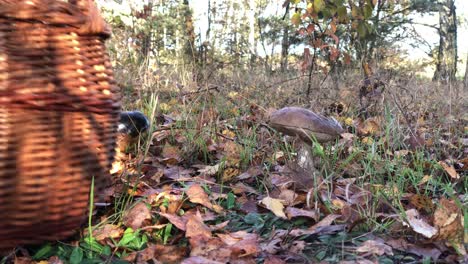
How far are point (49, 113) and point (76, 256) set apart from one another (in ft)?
1.44

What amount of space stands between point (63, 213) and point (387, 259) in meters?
0.92

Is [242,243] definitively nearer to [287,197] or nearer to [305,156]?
[287,197]

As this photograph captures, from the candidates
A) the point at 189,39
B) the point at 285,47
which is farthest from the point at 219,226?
the point at 285,47

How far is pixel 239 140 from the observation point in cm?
247

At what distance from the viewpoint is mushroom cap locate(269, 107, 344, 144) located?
1.88 m

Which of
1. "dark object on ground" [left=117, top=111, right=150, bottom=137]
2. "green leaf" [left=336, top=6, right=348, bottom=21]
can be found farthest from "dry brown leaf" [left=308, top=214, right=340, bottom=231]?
"green leaf" [left=336, top=6, right=348, bottom=21]

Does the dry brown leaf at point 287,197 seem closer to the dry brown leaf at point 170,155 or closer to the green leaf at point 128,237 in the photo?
the green leaf at point 128,237

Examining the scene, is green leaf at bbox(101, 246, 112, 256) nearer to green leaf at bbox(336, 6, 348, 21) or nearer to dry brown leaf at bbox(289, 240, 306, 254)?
dry brown leaf at bbox(289, 240, 306, 254)

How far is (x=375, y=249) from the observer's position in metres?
1.27

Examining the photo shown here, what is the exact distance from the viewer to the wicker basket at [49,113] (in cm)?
111

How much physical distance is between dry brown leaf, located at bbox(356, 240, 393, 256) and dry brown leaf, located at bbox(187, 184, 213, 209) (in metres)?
0.60

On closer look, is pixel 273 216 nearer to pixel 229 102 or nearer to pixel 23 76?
pixel 23 76

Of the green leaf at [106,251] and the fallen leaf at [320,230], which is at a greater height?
the fallen leaf at [320,230]

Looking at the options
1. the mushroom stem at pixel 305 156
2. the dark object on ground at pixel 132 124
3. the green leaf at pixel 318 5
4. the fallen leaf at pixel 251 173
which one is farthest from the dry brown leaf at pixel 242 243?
the green leaf at pixel 318 5
